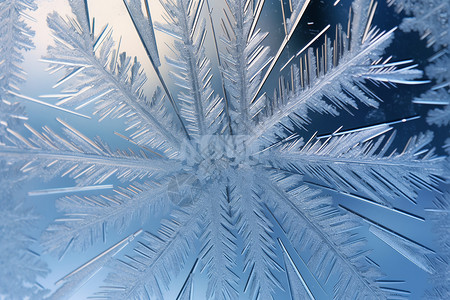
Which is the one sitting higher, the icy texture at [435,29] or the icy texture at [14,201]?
the icy texture at [435,29]

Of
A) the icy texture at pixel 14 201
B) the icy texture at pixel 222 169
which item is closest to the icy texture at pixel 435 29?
the icy texture at pixel 222 169

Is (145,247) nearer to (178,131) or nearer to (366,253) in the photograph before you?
(178,131)

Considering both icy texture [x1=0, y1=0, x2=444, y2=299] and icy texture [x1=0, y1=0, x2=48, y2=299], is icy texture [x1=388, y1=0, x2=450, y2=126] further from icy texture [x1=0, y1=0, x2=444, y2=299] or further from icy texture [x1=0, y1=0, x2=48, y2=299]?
icy texture [x1=0, y1=0, x2=48, y2=299]

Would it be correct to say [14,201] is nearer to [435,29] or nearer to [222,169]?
[222,169]

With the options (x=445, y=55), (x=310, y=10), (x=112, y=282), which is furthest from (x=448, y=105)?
(x=112, y=282)

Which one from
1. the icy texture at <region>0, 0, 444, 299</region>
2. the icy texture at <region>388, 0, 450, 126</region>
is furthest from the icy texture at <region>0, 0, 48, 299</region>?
the icy texture at <region>388, 0, 450, 126</region>

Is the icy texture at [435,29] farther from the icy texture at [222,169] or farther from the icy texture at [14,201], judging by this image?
the icy texture at [14,201]

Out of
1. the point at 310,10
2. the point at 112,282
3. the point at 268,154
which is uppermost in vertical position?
the point at 310,10

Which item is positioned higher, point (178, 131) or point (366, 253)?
point (178, 131)

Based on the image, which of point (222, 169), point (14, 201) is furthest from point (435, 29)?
point (14, 201)
